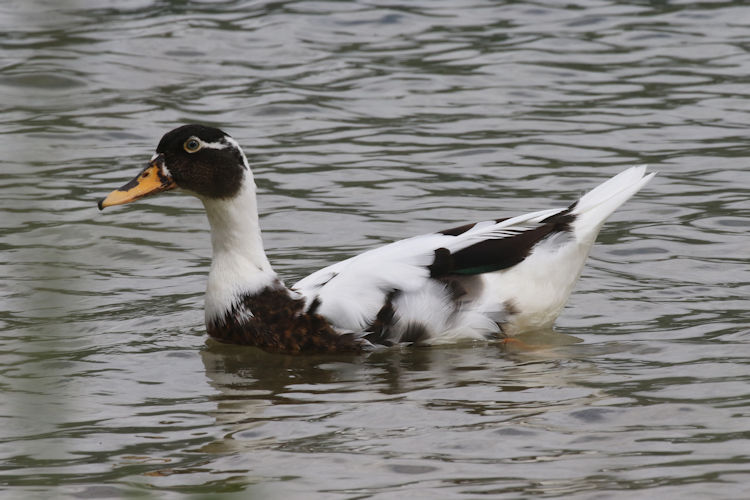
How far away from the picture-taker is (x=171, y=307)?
27.3ft

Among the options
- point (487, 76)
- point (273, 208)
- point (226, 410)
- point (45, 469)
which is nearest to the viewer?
point (45, 469)

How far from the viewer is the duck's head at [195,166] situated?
7469 mm

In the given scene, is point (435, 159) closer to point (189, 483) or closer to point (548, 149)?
point (548, 149)

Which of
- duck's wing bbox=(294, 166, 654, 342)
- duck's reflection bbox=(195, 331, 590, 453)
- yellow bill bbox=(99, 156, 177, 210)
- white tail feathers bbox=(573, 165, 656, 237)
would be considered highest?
yellow bill bbox=(99, 156, 177, 210)

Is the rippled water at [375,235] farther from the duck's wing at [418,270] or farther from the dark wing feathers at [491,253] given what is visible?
the dark wing feathers at [491,253]

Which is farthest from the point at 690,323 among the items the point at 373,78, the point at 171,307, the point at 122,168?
the point at 373,78

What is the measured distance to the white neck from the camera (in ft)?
24.7

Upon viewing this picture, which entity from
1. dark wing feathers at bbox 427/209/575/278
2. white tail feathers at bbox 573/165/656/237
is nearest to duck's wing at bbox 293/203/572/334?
dark wing feathers at bbox 427/209/575/278

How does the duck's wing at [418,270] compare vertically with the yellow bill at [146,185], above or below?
below

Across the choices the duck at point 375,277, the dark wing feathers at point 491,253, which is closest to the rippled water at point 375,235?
the duck at point 375,277

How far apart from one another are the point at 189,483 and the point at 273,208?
5.10 metres

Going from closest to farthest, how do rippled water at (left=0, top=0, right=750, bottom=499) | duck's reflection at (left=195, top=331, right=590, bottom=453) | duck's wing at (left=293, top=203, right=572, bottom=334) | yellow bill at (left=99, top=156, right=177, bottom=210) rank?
rippled water at (left=0, top=0, right=750, bottom=499), duck's reflection at (left=195, top=331, right=590, bottom=453), duck's wing at (left=293, top=203, right=572, bottom=334), yellow bill at (left=99, top=156, right=177, bottom=210)

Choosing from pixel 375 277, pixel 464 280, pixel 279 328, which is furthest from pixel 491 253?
pixel 279 328

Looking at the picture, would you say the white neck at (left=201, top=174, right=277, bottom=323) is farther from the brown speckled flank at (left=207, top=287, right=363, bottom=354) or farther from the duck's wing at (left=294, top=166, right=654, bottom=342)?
the duck's wing at (left=294, top=166, right=654, bottom=342)
